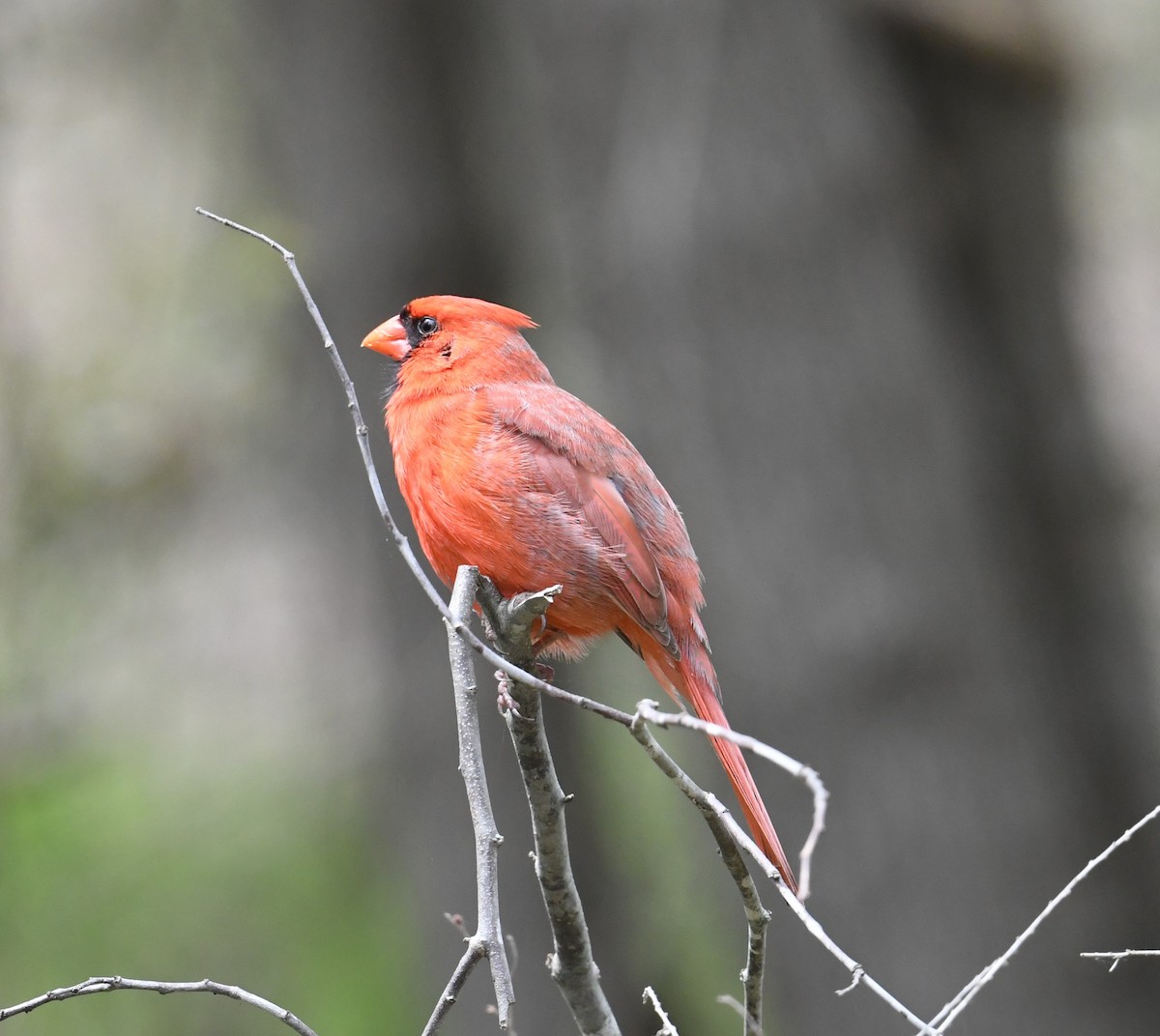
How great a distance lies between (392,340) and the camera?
3016 millimetres

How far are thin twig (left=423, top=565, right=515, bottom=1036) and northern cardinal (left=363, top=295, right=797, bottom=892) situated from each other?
0.76 meters

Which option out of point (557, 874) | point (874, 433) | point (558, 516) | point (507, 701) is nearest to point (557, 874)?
point (557, 874)

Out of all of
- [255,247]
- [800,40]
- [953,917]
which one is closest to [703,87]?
[800,40]

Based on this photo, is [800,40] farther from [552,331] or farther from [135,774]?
[135,774]

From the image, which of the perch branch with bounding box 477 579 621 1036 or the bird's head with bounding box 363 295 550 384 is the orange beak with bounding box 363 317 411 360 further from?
the perch branch with bounding box 477 579 621 1036

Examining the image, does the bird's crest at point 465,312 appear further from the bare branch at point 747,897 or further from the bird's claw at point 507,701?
the bare branch at point 747,897

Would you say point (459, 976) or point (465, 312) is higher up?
point (465, 312)

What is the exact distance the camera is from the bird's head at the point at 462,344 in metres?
2.87

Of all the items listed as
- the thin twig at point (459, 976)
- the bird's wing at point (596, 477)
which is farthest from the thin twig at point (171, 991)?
the bird's wing at point (596, 477)

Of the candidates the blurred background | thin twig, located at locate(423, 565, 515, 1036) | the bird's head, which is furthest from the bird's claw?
the blurred background

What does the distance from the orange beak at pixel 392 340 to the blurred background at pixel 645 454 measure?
4.61ft

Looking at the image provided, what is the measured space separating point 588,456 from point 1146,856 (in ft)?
8.27

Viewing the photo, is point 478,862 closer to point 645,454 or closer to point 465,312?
point 465,312

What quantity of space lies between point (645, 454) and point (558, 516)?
6.30ft
